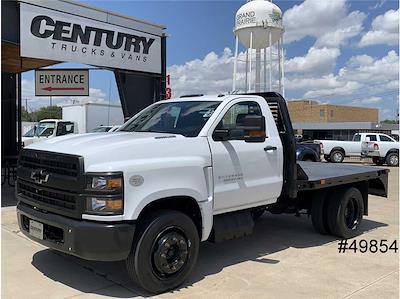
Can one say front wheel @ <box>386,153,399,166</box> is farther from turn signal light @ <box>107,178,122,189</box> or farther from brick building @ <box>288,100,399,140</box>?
brick building @ <box>288,100,399,140</box>

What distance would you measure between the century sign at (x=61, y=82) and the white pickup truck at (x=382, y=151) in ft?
59.6

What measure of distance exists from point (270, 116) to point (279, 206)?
5.02ft

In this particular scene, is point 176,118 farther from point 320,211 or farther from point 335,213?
point 335,213

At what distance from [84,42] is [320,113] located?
6697cm

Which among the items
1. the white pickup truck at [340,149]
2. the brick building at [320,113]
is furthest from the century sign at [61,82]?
the brick building at [320,113]

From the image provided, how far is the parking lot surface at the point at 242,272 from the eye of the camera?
4.71 m

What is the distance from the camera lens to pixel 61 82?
13516 millimetres

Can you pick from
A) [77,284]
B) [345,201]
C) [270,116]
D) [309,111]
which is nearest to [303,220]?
[345,201]

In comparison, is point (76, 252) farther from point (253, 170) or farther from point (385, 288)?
point (385, 288)

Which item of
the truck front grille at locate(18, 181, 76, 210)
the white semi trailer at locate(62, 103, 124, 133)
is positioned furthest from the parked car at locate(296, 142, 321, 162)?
the truck front grille at locate(18, 181, 76, 210)

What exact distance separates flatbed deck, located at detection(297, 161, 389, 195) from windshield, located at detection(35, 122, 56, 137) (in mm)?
15977

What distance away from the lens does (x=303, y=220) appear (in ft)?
28.4

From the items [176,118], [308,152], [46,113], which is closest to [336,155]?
[308,152]

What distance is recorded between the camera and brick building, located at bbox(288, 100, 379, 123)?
242ft
